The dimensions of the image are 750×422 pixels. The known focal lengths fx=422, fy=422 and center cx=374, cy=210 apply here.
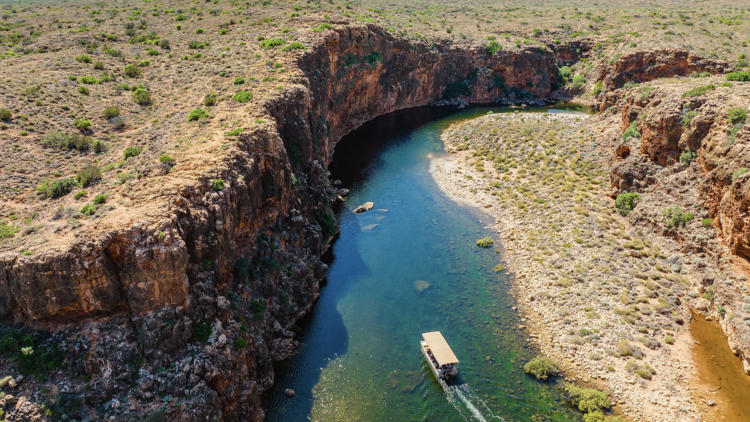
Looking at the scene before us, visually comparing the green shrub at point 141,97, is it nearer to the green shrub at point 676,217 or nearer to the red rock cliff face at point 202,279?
the red rock cliff face at point 202,279

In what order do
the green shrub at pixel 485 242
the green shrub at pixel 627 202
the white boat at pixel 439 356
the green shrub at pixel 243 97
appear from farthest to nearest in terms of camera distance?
the green shrub at pixel 485 242 < the green shrub at pixel 627 202 < the green shrub at pixel 243 97 < the white boat at pixel 439 356

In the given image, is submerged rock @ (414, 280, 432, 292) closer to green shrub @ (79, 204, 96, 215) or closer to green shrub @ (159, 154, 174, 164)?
green shrub @ (159, 154, 174, 164)

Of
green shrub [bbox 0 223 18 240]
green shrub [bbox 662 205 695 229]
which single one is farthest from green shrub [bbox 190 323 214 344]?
green shrub [bbox 662 205 695 229]

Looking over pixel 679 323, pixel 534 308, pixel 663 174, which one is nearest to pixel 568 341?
pixel 534 308

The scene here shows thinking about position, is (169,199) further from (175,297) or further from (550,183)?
(550,183)

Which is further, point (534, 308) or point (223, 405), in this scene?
point (534, 308)

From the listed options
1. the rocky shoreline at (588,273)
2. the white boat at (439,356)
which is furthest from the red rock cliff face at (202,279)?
the rocky shoreline at (588,273)

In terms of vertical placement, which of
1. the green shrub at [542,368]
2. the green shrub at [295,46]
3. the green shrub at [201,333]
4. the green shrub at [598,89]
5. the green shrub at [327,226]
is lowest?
the green shrub at [542,368]

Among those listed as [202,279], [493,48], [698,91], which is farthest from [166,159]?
[493,48]
